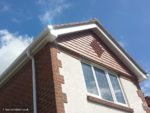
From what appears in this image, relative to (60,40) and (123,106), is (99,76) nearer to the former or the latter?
(123,106)

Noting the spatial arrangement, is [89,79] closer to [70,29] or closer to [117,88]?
[117,88]

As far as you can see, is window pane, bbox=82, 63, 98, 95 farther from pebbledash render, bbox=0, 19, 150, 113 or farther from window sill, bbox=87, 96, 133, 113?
window sill, bbox=87, 96, 133, 113

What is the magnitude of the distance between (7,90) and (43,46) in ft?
9.49

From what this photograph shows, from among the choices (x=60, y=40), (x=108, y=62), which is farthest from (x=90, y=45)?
(x=60, y=40)

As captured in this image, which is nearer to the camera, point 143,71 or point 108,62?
point 108,62

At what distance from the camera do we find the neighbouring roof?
9.47 metres

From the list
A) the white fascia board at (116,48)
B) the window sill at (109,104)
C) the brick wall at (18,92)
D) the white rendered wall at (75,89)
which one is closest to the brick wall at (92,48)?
the white fascia board at (116,48)

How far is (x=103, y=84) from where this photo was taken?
10.7 metres

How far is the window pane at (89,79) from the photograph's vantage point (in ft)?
32.2

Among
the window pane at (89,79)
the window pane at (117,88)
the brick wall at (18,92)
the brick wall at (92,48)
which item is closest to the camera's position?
the brick wall at (18,92)

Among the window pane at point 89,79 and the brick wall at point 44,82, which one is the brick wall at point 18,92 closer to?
the brick wall at point 44,82

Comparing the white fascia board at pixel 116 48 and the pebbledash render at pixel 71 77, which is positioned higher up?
the white fascia board at pixel 116 48

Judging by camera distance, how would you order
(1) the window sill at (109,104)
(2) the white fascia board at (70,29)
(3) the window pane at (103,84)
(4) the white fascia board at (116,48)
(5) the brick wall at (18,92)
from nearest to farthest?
(1) the window sill at (109,104) → (2) the white fascia board at (70,29) → (5) the brick wall at (18,92) → (3) the window pane at (103,84) → (4) the white fascia board at (116,48)

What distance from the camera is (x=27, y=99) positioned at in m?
9.52
